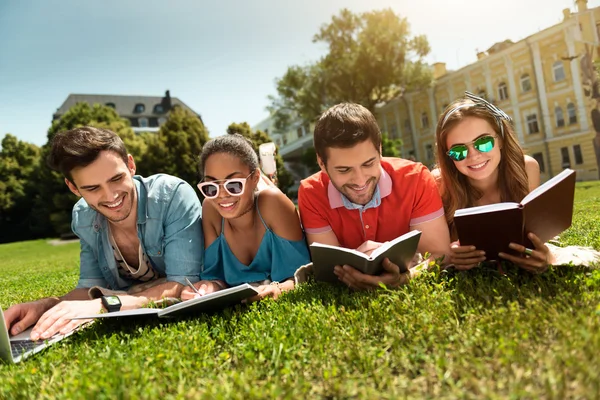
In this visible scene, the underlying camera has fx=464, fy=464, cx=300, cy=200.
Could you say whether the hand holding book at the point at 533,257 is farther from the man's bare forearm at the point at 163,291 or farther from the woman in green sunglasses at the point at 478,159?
the man's bare forearm at the point at 163,291

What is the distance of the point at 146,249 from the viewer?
15.0 ft

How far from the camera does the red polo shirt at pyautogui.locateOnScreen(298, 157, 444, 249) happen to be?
393 cm

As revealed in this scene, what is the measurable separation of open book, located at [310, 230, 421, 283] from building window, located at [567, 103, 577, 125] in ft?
100

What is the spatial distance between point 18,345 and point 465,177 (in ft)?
12.9

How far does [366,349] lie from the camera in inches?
87.8

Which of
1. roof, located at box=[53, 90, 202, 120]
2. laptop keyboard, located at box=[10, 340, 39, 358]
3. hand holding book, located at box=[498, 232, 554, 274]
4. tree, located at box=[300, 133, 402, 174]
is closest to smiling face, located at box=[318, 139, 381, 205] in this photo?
hand holding book, located at box=[498, 232, 554, 274]

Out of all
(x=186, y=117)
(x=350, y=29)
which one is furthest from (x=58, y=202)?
(x=350, y=29)

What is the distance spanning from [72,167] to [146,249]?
1036 mm

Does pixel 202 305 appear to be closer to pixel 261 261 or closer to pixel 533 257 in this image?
pixel 261 261

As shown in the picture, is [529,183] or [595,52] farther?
[595,52]

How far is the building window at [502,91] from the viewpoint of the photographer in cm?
3231

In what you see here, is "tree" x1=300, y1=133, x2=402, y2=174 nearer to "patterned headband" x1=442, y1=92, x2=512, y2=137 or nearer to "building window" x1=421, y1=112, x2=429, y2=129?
"building window" x1=421, y1=112, x2=429, y2=129

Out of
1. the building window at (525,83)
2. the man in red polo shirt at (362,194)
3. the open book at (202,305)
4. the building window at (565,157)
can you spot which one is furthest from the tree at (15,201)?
the open book at (202,305)

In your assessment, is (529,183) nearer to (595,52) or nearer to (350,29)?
(595,52)
